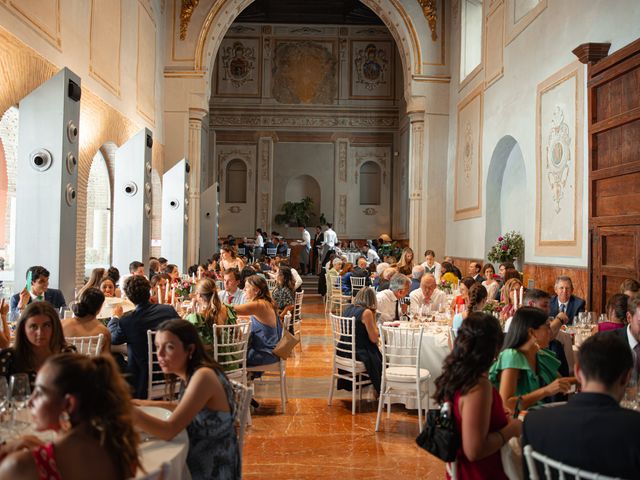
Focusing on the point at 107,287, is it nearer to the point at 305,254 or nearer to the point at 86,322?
the point at 86,322

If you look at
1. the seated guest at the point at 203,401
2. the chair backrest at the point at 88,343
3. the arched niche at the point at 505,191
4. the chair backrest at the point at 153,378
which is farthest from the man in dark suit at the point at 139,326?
the arched niche at the point at 505,191

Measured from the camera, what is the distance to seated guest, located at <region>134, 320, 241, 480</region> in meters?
2.58

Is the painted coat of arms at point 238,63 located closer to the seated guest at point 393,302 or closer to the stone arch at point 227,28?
the stone arch at point 227,28

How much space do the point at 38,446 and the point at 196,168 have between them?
1355 centimetres

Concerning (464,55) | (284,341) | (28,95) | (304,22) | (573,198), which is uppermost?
(304,22)

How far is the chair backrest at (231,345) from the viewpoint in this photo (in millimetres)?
5074

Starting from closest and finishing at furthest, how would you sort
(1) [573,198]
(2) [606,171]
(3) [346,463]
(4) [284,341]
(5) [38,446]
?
1. (5) [38,446]
2. (3) [346,463]
3. (4) [284,341]
4. (2) [606,171]
5. (1) [573,198]

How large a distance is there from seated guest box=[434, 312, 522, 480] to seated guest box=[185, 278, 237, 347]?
2.91 m

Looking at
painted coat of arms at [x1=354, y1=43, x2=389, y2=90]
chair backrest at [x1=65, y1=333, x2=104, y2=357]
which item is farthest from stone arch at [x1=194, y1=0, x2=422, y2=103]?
chair backrest at [x1=65, y1=333, x2=104, y2=357]

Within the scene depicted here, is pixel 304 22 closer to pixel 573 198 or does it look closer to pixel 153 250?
A: pixel 153 250

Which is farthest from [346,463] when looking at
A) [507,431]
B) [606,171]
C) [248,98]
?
[248,98]

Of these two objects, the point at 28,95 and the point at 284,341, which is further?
the point at 28,95

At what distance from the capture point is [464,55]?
13.8 meters

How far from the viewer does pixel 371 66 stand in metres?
21.5
